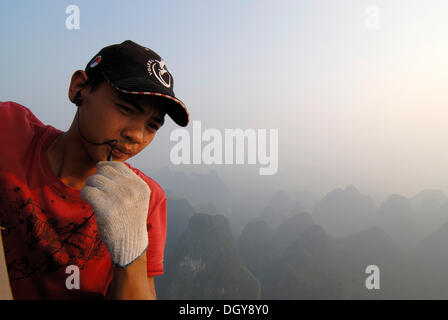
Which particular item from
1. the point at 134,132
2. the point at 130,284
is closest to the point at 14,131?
the point at 134,132

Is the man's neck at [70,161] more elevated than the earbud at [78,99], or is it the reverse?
the earbud at [78,99]

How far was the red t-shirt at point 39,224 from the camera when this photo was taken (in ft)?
6.32

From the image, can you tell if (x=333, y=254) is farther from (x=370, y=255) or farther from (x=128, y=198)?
(x=128, y=198)

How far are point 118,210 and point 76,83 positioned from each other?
1092 mm

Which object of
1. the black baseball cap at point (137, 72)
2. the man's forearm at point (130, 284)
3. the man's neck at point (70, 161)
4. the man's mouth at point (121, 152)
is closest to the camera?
the man's forearm at point (130, 284)

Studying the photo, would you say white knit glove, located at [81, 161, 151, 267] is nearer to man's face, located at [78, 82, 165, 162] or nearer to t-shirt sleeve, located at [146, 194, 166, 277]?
man's face, located at [78, 82, 165, 162]

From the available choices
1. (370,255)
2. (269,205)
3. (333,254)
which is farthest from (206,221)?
(269,205)

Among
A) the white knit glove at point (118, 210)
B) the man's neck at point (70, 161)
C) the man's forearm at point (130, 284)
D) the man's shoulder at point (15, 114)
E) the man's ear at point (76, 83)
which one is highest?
the man's ear at point (76, 83)

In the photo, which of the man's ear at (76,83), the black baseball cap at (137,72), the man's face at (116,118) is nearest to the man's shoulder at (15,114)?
the man's ear at (76,83)

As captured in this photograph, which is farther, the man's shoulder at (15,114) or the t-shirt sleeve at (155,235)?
the t-shirt sleeve at (155,235)

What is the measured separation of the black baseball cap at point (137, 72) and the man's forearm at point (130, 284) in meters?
1.15

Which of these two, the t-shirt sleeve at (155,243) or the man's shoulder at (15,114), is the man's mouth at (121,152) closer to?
the t-shirt sleeve at (155,243)

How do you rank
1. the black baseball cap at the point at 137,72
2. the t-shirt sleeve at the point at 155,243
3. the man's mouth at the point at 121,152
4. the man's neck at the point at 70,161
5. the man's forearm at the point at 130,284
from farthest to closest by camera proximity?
the t-shirt sleeve at the point at 155,243 → the man's neck at the point at 70,161 → the man's mouth at the point at 121,152 → the black baseball cap at the point at 137,72 → the man's forearm at the point at 130,284

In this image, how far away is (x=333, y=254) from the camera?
94625mm
